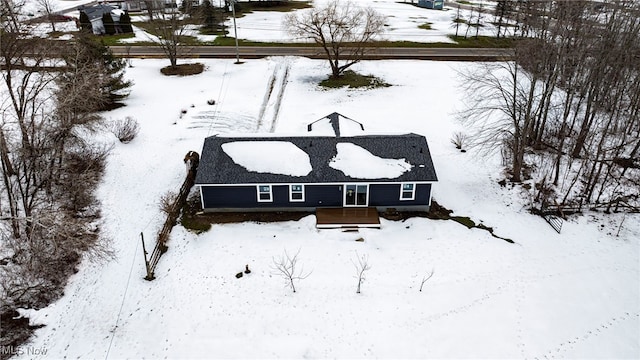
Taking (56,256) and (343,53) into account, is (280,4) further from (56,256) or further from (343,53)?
(56,256)

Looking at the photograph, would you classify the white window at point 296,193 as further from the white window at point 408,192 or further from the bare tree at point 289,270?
the white window at point 408,192

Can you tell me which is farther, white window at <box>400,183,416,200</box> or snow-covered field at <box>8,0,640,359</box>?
white window at <box>400,183,416,200</box>

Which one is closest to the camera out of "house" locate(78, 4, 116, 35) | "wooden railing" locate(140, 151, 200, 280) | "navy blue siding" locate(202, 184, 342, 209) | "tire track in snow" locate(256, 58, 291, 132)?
"wooden railing" locate(140, 151, 200, 280)

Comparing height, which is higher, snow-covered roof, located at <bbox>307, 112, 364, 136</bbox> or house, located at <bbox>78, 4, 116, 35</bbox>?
house, located at <bbox>78, 4, 116, 35</bbox>

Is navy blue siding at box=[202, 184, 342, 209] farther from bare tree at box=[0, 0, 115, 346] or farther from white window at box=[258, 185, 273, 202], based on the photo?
bare tree at box=[0, 0, 115, 346]

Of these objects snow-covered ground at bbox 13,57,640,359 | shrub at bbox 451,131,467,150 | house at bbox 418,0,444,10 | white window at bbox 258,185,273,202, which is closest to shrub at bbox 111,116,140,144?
snow-covered ground at bbox 13,57,640,359

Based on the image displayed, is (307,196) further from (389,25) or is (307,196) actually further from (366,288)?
(389,25)
